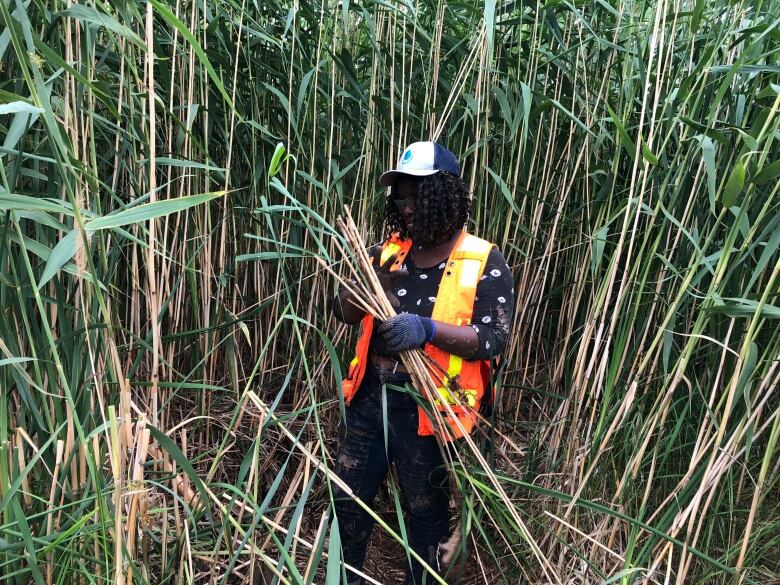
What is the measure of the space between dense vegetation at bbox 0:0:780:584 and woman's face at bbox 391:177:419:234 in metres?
0.21

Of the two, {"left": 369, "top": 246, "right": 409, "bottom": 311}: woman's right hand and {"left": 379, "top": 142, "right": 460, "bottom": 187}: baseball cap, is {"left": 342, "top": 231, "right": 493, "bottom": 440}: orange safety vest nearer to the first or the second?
{"left": 369, "top": 246, "right": 409, "bottom": 311}: woman's right hand

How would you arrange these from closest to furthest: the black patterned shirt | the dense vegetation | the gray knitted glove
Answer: the dense vegetation < the gray knitted glove < the black patterned shirt

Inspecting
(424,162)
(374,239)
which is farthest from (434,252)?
(374,239)

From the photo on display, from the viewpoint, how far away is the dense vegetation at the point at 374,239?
42.8 inches

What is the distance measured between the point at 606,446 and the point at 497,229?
73cm

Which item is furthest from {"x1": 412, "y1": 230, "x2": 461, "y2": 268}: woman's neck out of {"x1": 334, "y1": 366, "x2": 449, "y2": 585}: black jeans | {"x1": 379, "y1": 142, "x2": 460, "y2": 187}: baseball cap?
{"x1": 334, "y1": 366, "x2": 449, "y2": 585}: black jeans

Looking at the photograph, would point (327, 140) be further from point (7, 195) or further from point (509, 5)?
point (7, 195)

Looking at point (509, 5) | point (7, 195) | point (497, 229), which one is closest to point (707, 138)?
point (497, 229)

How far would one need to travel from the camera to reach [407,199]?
5.07 ft

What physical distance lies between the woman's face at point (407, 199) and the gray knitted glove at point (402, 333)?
30cm

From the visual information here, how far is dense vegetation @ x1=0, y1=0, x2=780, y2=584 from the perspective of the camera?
1086 millimetres

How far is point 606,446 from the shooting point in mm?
1518

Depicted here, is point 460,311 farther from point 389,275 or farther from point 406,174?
point 406,174

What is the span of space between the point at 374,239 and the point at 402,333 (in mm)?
745
